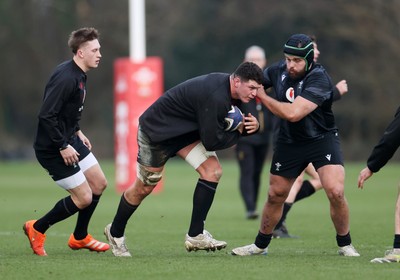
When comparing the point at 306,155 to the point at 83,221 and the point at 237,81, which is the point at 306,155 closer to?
the point at 237,81

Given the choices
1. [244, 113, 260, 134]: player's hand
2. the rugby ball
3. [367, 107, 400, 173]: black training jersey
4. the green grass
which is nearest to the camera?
the green grass

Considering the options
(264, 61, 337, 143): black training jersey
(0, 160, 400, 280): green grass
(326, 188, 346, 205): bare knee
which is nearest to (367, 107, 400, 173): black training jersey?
(326, 188, 346, 205): bare knee

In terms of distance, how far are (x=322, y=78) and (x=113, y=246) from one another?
261cm

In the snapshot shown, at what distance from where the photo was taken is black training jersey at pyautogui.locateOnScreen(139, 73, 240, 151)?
28.9ft

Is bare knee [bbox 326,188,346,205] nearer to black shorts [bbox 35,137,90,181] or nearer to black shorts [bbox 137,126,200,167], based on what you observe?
black shorts [bbox 137,126,200,167]

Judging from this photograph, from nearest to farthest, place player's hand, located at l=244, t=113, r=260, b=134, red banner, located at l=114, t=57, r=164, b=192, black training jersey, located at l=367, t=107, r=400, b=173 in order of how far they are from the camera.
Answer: black training jersey, located at l=367, t=107, r=400, b=173 → player's hand, located at l=244, t=113, r=260, b=134 → red banner, located at l=114, t=57, r=164, b=192

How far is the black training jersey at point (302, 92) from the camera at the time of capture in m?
9.14

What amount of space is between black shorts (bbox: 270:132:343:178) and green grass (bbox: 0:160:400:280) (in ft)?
2.79

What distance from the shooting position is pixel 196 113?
899 centimetres

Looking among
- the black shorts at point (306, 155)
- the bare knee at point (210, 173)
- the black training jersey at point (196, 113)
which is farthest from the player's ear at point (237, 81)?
the black shorts at point (306, 155)

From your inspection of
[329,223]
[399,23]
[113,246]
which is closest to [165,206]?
[329,223]

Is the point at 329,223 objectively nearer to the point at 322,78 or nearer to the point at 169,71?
the point at 322,78

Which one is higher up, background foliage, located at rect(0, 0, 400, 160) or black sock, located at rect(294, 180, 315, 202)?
black sock, located at rect(294, 180, 315, 202)

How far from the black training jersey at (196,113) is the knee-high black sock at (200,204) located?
405 millimetres
